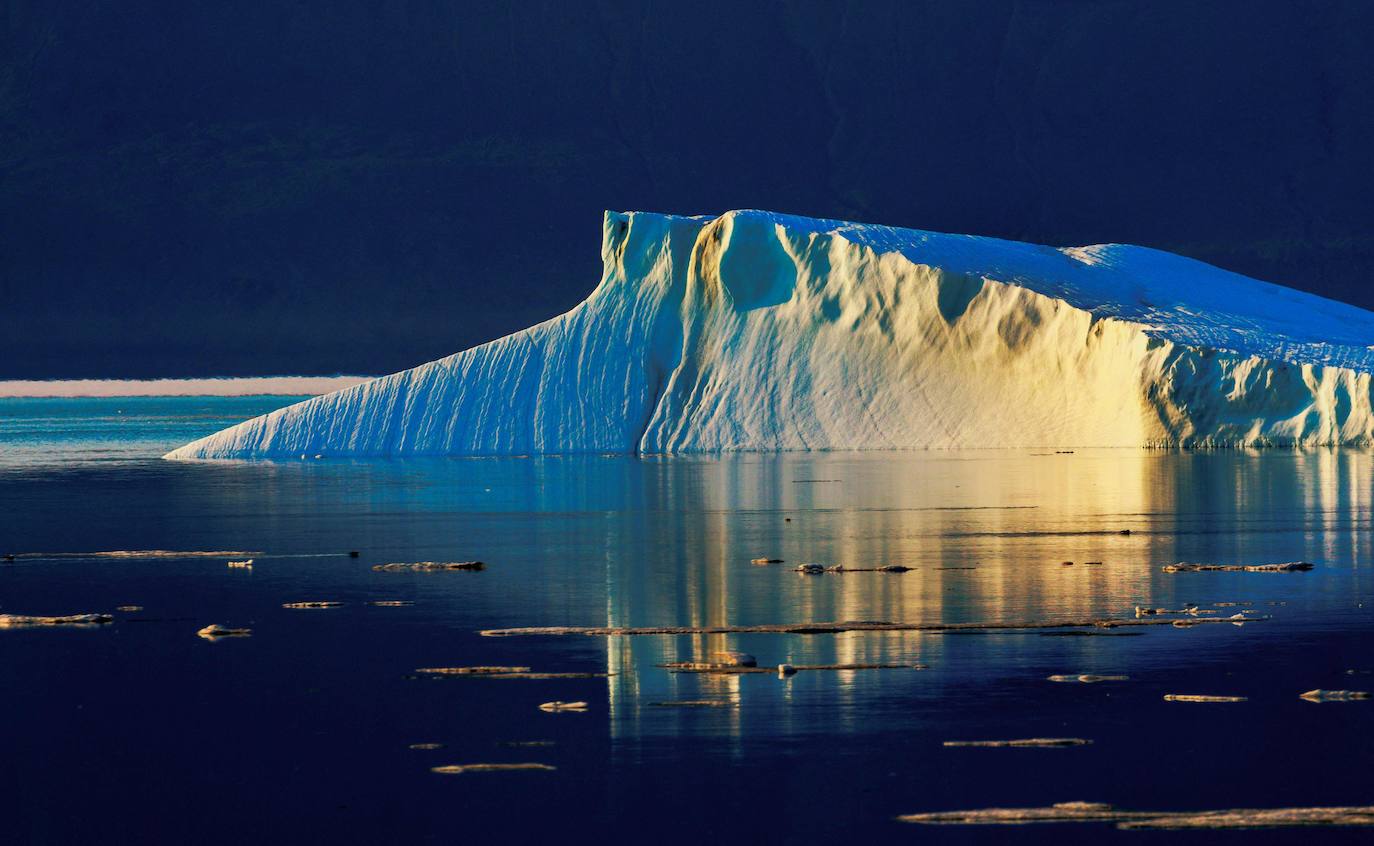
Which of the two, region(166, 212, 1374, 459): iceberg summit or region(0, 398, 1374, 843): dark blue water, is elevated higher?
region(166, 212, 1374, 459): iceberg summit

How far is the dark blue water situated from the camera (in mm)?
11195

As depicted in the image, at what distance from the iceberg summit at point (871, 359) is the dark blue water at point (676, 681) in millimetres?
9991

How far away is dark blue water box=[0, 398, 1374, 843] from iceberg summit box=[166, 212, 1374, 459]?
999 centimetres

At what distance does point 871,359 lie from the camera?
42.5 meters

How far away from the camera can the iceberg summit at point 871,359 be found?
3938cm

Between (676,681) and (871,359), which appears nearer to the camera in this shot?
(676,681)

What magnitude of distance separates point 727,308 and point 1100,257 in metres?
7.97

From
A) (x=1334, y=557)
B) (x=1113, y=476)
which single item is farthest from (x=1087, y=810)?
(x=1113, y=476)

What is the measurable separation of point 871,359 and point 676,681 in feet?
93.4

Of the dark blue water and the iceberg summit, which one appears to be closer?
the dark blue water

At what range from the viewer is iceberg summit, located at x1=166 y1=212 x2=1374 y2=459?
39375 mm

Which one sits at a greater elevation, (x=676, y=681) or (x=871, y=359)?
(x=871, y=359)

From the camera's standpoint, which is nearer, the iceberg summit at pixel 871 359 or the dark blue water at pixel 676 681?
the dark blue water at pixel 676 681

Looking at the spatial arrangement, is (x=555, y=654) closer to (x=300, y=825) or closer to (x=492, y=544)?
(x=300, y=825)
